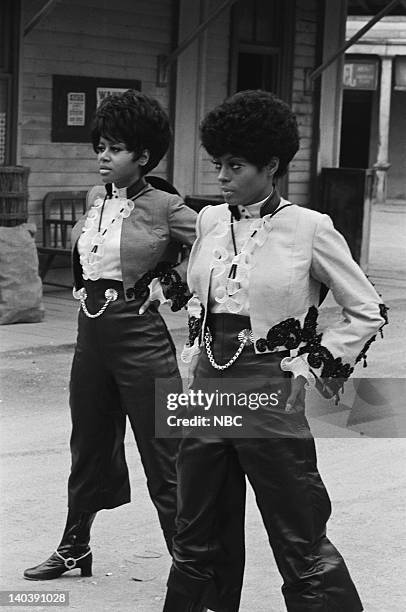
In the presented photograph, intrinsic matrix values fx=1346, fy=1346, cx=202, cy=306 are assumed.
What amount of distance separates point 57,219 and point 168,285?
8917 mm

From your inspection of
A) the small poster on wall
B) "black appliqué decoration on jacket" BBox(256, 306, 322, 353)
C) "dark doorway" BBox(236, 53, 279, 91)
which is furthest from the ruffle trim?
"dark doorway" BBox(236, 53, 279, 91)

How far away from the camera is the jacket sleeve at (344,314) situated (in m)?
3.90

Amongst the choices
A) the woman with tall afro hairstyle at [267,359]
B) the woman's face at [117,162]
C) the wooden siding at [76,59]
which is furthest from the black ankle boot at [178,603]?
the wooden siding at [76,59]

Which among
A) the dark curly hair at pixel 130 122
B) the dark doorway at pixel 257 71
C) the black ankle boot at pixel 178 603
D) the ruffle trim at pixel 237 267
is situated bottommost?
the black ankle boot at pixel 178 603

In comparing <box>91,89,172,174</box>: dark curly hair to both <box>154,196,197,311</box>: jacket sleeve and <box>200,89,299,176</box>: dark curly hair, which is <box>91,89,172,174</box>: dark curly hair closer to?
<box>154,196,197,311</box>: jacket sleeve

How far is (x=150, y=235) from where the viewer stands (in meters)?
4.89

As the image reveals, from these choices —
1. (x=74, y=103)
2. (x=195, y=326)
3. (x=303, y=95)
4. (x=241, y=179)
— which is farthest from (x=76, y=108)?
(x=241, y=179)

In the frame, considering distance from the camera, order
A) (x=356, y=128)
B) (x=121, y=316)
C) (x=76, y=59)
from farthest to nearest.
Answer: (x=356, y=128), (x=76, y=59), (x=121, y=316)

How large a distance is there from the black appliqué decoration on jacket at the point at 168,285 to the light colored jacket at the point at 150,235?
2cm

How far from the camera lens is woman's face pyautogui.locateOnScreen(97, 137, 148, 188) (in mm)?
4848

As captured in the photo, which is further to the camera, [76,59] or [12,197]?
[76,59]

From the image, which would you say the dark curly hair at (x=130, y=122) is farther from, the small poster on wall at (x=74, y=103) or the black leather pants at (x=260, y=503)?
the small poster on wall at (x=74, y=103)

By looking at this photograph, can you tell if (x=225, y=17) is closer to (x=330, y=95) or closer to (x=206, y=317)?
(x=330, y=95)

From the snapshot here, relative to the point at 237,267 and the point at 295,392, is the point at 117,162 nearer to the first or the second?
the point at 237,267
